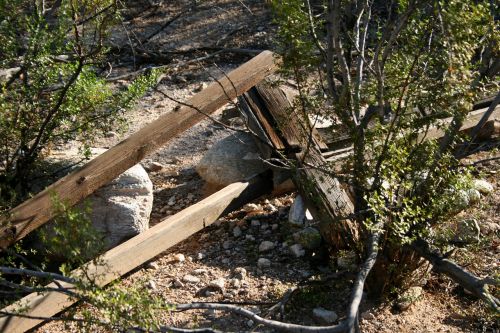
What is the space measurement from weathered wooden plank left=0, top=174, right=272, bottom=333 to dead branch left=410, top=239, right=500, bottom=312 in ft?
5.34

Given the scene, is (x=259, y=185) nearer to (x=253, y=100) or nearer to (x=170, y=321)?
(x=253, y=100)

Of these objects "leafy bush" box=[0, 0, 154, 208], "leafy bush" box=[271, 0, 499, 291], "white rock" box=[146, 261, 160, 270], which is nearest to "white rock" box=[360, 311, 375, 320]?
"leafy bush" box=[271, 0, 499, 291]

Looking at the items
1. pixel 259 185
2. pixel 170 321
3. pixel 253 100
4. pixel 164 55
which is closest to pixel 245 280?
pixel 170 321

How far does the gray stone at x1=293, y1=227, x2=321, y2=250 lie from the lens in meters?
4.75

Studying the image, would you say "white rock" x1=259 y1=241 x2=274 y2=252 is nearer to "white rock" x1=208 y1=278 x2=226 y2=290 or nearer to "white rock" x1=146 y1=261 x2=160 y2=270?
"white rock" x1=208 y1=278 x2=226 y2=290

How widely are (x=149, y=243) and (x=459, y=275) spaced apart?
6.47 feet

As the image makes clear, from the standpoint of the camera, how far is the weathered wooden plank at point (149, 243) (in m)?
4.16

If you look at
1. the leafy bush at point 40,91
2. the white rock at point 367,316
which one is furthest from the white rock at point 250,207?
the white rock at point 367,316

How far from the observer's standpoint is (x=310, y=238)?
4.75 meters

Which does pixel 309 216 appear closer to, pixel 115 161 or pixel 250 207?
pixel 250 207

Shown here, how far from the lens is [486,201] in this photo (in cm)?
518

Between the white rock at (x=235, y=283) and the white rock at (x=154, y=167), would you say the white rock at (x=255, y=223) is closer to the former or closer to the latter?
the white rock at (x=235, y=283)

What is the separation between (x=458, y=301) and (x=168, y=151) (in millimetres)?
3045

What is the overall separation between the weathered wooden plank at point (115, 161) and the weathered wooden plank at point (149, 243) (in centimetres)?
41
